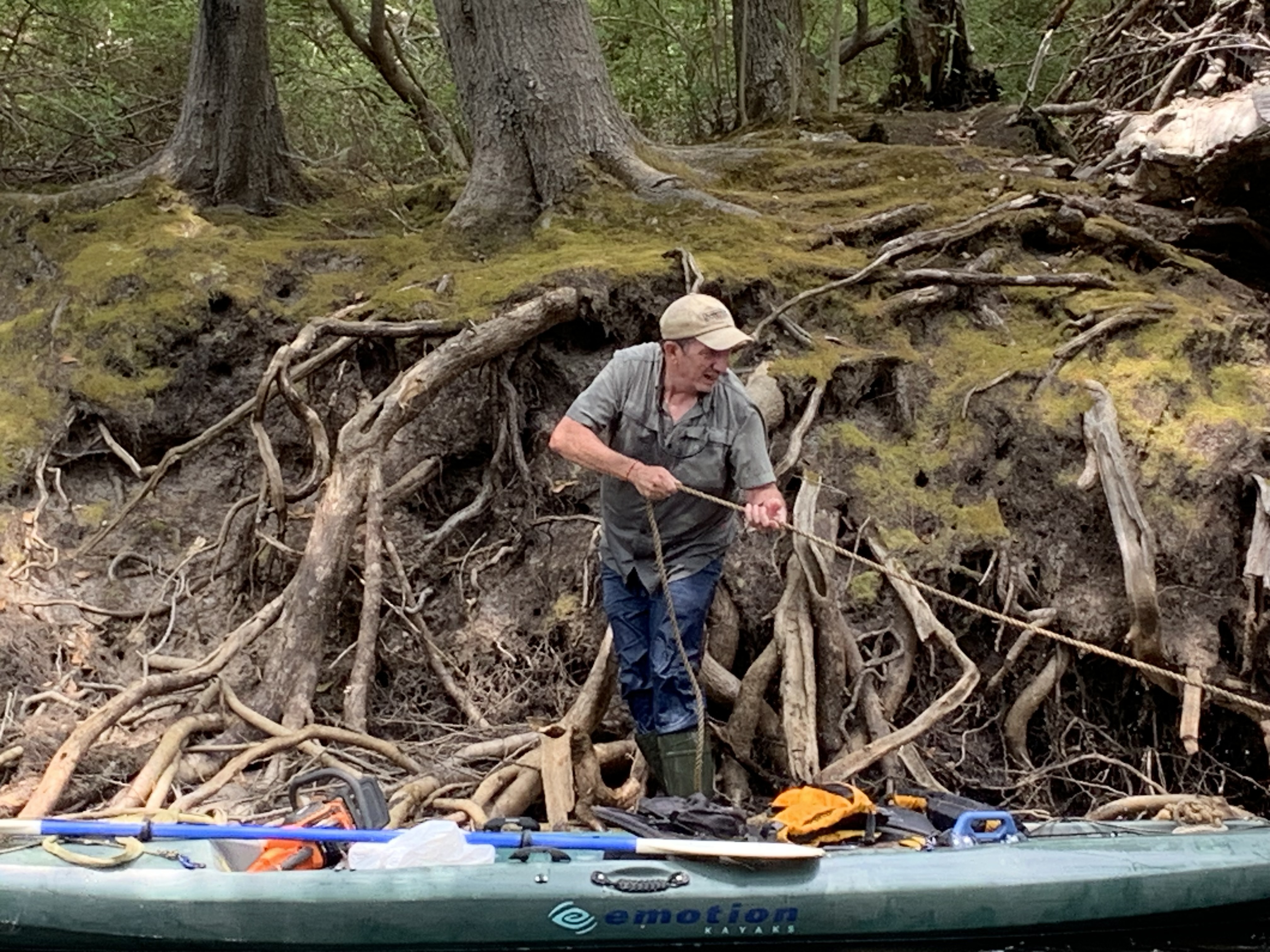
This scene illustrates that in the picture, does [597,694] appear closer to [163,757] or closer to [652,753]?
[652,753]

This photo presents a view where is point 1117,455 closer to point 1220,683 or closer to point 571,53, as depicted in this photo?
point 1220,683

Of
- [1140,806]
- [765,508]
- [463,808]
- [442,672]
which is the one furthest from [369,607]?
[1140,806]

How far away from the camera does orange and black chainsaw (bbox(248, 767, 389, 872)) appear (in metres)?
4.04

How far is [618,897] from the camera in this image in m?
3.90

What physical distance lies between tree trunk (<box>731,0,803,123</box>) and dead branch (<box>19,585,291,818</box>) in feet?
18.6

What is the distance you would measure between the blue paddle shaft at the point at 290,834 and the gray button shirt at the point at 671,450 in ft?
3.34

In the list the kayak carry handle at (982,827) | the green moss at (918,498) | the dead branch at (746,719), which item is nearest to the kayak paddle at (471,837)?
the kayak carry handle at (982,827)

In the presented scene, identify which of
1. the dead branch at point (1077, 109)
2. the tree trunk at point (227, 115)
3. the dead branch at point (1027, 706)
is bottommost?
the dead branch at point (1027, 706)

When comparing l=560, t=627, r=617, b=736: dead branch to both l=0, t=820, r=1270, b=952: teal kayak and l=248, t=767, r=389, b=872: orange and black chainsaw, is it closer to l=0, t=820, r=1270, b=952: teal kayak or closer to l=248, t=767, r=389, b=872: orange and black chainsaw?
l=248, t=767, r=389, b=872: orange and black chainsaw

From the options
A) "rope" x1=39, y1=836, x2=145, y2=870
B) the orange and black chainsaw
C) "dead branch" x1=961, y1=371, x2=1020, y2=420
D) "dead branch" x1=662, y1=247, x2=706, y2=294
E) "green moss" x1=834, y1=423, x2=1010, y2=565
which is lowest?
the orange and black chainsaw

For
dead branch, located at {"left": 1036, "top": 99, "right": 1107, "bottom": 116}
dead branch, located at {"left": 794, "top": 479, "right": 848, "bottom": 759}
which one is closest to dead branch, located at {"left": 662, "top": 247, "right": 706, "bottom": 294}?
dead branch, located at {"left": 794, "top": 479, "right": 848, "bottom": 759}

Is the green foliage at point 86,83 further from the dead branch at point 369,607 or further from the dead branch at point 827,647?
the dead branch at point 827,647

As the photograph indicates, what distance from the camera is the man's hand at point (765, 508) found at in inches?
178

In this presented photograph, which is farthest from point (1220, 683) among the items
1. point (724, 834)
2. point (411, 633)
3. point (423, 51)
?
point (423, 51)
